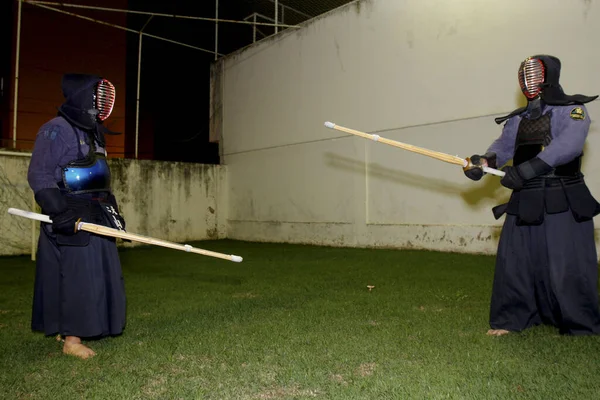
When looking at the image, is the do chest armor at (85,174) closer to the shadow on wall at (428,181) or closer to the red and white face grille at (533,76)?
the red and white face grille at (533,76)

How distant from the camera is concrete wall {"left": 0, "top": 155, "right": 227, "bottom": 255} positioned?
6812 mm

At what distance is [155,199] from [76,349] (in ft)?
21.3

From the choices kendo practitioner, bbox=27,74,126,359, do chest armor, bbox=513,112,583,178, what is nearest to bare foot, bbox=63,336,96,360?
kendo practitioner, bbox=27,74,126,359

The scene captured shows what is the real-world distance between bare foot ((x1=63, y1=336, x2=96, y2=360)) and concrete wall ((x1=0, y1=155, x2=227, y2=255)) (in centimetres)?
547

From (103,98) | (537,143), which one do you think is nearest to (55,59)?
(103,98)

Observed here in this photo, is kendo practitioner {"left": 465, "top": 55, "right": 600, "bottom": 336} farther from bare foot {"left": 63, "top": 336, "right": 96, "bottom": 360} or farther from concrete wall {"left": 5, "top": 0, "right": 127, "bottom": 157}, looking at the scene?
concrete wall {"left": 5, "top": 0, "right": 127, "bottom": 157}

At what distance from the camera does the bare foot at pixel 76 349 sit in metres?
2.18

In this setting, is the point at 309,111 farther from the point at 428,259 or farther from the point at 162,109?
the point at 162,109

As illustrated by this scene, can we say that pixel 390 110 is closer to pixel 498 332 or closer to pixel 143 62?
pixel 498 332

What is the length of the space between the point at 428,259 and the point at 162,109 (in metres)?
7.54

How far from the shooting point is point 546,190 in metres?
2.35

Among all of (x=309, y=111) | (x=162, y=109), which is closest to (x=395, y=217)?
(x=309, y=111)

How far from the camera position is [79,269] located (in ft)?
7.29

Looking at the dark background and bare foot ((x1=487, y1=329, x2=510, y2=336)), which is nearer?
bare foot ((x1=487, y1=329, x2=510, y2=336))
